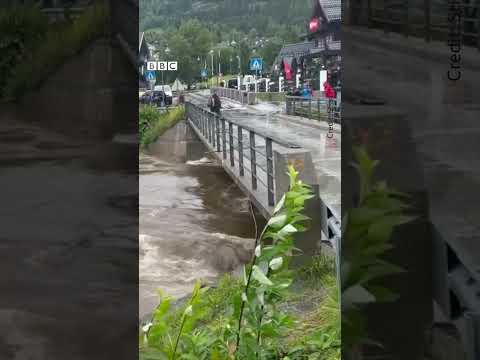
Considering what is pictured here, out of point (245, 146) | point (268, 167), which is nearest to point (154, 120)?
point (268, 167)

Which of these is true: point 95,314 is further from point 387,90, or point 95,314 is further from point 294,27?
point 294,27

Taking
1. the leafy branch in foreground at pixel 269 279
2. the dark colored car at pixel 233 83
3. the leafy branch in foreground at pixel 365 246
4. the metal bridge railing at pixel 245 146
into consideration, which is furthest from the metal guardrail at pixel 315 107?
the metal bridge railing at pixel 245 146

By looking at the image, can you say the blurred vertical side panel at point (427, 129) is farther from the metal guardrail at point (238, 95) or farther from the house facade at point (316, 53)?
the metal guardrail at point (238, 95)

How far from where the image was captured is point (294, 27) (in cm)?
232

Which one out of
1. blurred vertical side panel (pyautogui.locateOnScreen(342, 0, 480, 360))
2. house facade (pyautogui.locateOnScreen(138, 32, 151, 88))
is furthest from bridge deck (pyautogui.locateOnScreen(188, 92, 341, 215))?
blurred vertical side panel (pyautogui.locateOnScreen(342, 0, 480, 360))

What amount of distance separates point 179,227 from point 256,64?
8.01ft

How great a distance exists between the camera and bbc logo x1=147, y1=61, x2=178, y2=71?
2008 mm

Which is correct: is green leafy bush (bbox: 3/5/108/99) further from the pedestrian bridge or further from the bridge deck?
the pedestrian bridge

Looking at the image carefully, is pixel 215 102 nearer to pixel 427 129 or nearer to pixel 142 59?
pixel 142 59

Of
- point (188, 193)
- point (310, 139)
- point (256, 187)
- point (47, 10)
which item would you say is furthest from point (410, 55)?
point (256, 187)

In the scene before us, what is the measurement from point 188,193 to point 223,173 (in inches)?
66.7

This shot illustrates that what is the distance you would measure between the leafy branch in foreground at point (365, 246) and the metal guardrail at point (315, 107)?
62 cm

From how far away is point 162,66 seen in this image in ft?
6.76

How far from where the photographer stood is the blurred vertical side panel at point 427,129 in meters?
1.66
